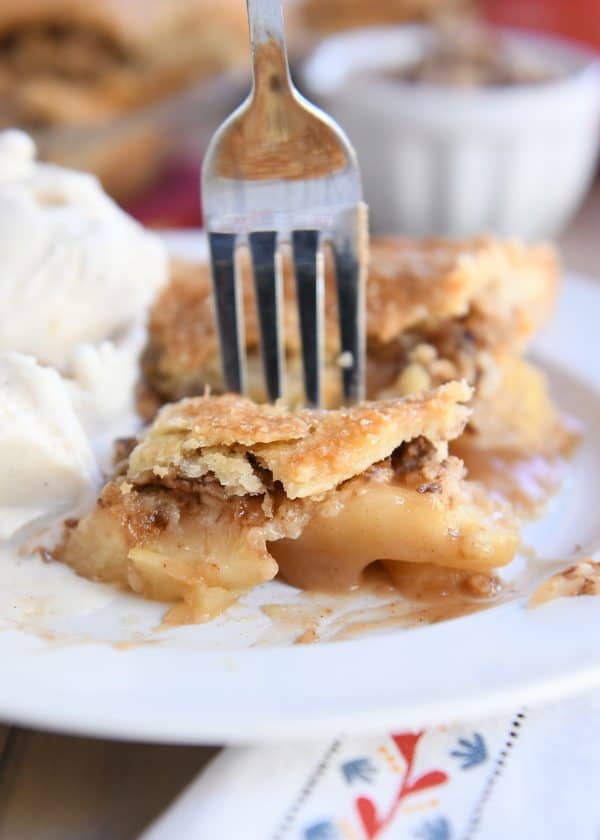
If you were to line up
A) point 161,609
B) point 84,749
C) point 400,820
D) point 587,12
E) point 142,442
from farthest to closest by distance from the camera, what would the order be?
point 587,12
point 142,442
point 161,609
point 84,749
point 400,820

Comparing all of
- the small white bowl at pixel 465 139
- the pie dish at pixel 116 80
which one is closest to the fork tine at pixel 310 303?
the small white bowl at pixel 465 139

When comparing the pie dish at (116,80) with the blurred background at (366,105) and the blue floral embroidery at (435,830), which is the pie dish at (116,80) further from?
the blue floral embroidery at (435,830)

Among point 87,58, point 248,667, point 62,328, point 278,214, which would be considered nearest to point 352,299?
point 278,214

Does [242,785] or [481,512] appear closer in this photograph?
[242,785]

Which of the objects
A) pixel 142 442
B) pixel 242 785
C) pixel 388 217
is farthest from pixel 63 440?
pixel 388 217

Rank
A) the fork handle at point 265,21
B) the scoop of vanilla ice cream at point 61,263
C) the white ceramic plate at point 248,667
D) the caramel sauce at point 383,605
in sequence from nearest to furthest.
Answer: the white ceramic plate at point 248,667 → the caramel sauce at point 383,605 → the fork handle at point 265,21 → the scoop of vanilla ice cream at point 61,263

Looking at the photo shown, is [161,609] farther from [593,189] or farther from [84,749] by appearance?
[593,189]
